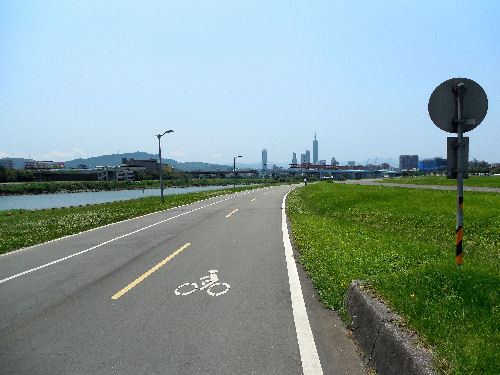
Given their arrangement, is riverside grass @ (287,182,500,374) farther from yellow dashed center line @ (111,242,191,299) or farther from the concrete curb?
yellow dashed center line @ (111,242,191,299)

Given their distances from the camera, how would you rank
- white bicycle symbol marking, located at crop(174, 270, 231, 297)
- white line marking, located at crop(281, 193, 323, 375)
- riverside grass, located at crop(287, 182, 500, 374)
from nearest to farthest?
riverside grass, located at crop(287, 182, 500, 374)
white line marking, located at crop(281, 193, 323, 375)
white bicycle symbol marking, located at crop(174, 270, 231, 297)

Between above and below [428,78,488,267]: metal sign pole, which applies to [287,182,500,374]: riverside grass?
below

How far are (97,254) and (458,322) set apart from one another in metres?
8.86

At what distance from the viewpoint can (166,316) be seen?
493 cm

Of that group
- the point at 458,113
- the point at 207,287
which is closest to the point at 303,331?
the point at 207,287

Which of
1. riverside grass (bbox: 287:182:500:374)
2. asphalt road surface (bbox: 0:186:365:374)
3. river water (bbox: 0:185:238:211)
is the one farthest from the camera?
river water (bbox: 0:185:238:211)

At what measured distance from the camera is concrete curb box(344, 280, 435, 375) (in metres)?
3.05

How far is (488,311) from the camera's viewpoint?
388 centimetres

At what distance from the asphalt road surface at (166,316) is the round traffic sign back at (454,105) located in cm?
367

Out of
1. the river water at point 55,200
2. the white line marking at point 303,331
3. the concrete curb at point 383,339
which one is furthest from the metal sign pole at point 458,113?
the river water at point 55,200

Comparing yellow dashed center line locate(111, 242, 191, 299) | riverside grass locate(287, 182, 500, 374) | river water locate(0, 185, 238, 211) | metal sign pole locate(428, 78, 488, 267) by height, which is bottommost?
river water locate(0, 185, 238, 211)

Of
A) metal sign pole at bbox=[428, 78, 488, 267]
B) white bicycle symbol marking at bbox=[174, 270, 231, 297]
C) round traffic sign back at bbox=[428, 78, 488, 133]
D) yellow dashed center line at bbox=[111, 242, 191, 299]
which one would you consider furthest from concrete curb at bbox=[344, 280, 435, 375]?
yellow dashed center line at bbox=[111, 242, 191, 299]

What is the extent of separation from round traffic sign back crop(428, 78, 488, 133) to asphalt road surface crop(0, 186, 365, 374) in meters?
Result: 3.67

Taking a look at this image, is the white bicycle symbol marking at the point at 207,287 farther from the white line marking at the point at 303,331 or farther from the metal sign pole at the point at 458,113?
the metal sign pole at the point at 458,113
